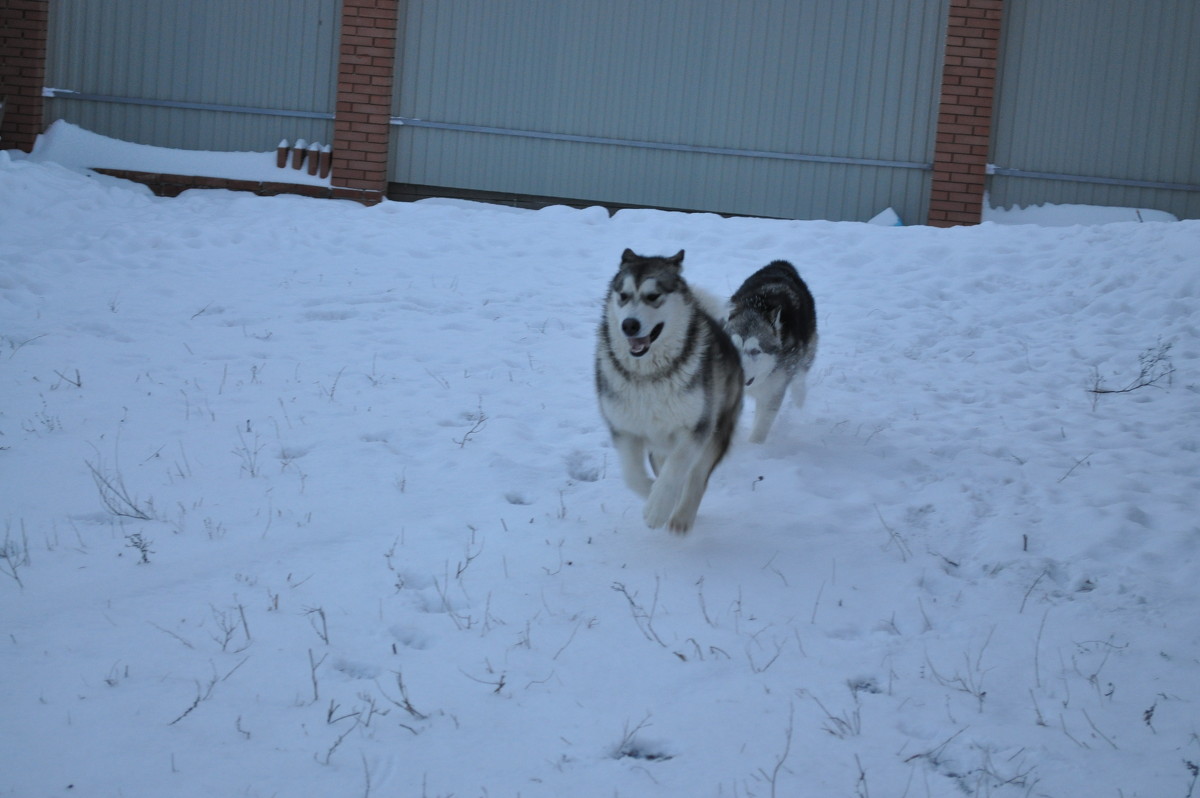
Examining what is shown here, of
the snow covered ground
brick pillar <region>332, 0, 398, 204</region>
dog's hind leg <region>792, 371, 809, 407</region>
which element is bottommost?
the snow covered ground

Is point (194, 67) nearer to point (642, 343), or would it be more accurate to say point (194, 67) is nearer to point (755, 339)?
point (755, 339)

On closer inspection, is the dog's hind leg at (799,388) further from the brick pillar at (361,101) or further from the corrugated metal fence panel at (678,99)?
the brick pillar at (361,101)

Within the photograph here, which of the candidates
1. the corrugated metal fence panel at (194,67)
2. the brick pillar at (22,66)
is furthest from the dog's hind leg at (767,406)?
the brick pillar at (22,66)

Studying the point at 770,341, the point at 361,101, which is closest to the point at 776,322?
the point at 770,341

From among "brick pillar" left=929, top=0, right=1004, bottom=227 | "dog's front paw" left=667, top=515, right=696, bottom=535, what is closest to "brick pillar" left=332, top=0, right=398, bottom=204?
"brick pillar" left=929, top=0, right=1004, bottom=227

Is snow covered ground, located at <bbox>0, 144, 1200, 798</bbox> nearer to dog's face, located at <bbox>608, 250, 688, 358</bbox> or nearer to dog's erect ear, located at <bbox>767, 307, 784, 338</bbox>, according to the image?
dog's erect ear, located at <bbox>767, 307, 784, 338</bbox>

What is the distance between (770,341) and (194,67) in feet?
31.0

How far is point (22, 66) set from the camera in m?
12.1

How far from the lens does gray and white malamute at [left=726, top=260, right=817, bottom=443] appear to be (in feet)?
19.4

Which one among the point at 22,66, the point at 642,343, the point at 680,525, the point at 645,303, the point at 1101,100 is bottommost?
the point at 680,525

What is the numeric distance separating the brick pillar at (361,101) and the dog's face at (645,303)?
807 cm

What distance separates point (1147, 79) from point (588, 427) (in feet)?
29.8

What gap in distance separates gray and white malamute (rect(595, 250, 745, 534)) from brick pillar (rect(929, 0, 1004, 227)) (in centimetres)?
791

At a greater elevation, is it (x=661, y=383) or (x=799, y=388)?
(x=661, y=383)
